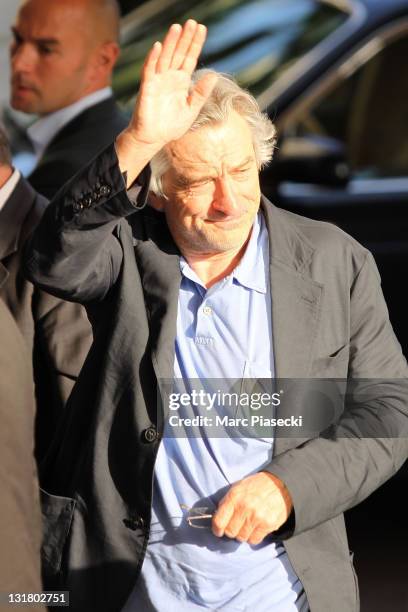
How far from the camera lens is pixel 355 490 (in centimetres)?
239

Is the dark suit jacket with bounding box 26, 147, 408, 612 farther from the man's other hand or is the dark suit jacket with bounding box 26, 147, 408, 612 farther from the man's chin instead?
the man's chin

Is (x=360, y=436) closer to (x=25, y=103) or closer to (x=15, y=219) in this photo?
(x=15, y=219)

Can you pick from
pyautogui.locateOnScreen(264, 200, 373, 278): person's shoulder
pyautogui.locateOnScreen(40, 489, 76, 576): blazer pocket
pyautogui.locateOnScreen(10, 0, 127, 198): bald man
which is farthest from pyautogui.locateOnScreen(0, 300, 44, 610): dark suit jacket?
pyautogui.locateOnScreen(10, 0, 127, 198): bald man

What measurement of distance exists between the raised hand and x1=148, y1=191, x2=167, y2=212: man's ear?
0.71 feet

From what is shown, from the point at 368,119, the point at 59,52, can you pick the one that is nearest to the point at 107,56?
the point at 59,52

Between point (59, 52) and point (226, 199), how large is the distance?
A: 76.9 inches

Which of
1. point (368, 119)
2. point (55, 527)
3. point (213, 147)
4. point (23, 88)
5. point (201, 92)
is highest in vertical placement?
point (201, 92)

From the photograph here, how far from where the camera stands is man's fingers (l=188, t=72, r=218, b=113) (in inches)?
92.8

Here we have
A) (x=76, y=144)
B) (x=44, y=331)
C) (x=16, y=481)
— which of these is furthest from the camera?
(x=76, y=144)

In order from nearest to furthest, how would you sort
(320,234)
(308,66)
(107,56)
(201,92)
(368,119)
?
(201,92), (320,234), (107,56), (308,66), (368,119)

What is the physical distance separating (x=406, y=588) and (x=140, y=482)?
2.01m

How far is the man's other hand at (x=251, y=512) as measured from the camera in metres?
2.26

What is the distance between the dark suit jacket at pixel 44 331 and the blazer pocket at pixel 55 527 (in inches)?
18.6

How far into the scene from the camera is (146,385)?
7.98 feet
